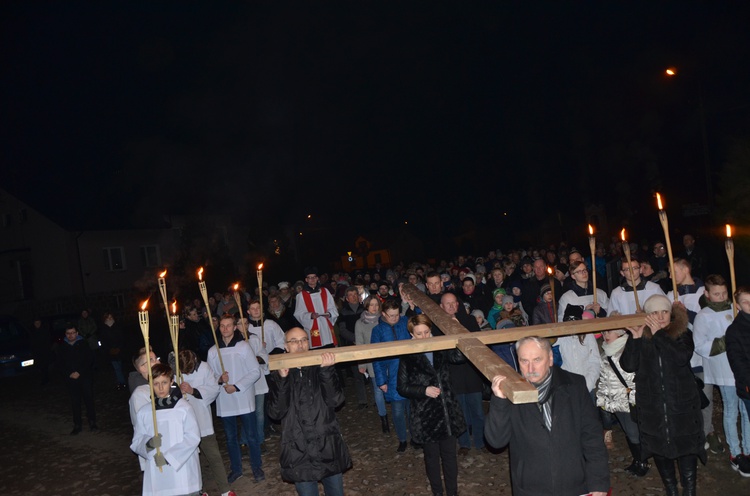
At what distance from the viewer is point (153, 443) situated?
4.96 meters

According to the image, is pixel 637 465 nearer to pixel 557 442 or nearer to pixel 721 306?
pixel 721 306

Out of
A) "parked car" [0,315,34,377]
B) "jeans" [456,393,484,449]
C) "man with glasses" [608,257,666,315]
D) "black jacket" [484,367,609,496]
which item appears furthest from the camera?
"parked car" [0,315,34,377]

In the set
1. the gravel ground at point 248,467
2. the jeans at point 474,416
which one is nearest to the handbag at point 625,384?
the gravel ground at point 248,467

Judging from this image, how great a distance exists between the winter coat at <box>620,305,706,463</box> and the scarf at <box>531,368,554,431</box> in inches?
60.4

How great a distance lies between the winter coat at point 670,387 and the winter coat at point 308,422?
8.82 ft

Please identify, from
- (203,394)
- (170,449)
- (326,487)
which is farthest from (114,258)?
(326,487)

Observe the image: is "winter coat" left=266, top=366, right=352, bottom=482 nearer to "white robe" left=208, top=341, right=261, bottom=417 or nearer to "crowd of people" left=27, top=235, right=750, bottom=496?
"crowd of people" left=27, top=235, right=750, bottom=496

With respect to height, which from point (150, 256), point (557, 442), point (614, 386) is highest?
point (150, 256)

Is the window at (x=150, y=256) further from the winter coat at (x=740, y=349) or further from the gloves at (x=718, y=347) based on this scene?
the winter coat at (x=740, y=349)

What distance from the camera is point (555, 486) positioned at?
355cm

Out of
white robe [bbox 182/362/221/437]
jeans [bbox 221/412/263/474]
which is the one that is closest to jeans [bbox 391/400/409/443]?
jeans [bbox 221/412/263/474]

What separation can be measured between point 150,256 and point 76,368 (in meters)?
27.9

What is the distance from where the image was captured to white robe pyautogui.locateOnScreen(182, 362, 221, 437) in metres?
6.41

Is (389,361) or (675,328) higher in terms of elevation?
(675,328)
